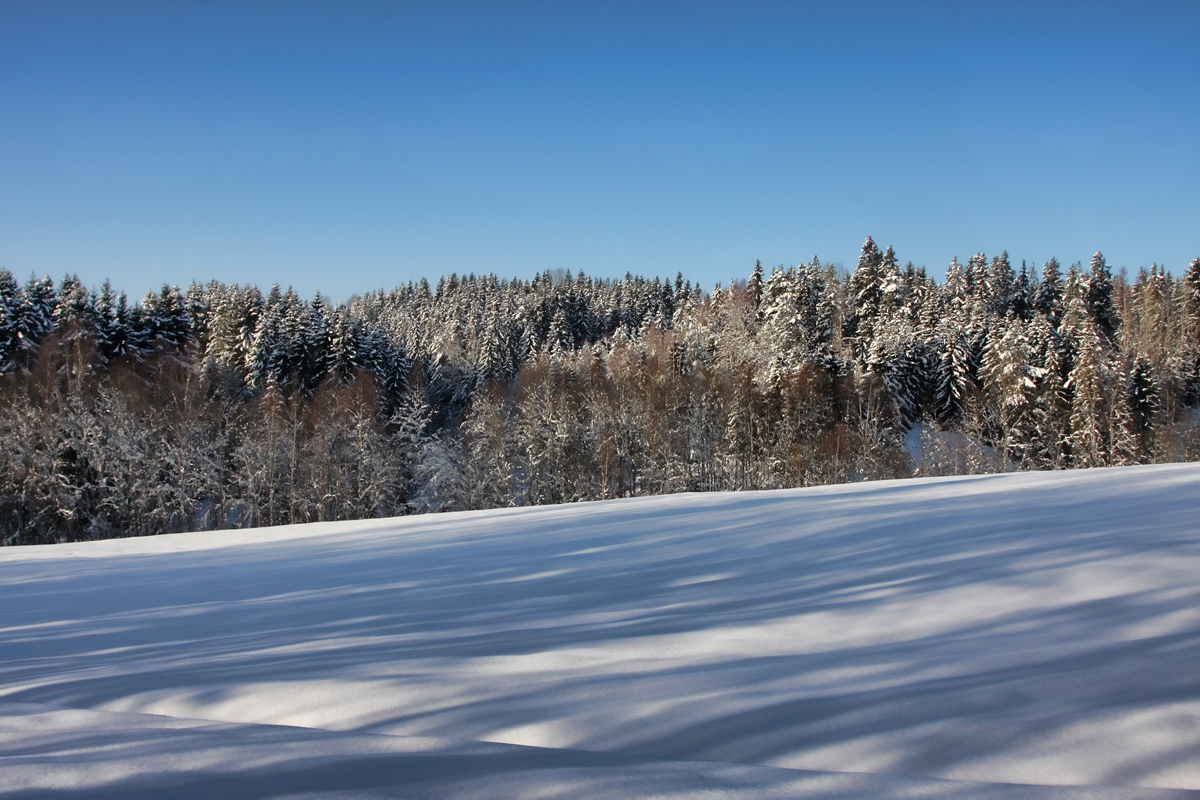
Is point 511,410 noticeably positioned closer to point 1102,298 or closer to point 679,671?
point 679,671

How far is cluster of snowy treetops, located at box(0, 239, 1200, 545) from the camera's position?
2905cm

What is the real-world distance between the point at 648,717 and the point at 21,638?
195 inches

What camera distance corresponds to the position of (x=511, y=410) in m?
45.3

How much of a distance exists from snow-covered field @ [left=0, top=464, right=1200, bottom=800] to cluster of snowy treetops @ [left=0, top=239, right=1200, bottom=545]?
91.8 feet

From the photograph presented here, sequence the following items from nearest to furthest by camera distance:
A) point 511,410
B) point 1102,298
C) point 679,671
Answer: point 679,671, point 511,410, point 1102,298

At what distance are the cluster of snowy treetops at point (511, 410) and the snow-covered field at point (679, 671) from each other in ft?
91.8

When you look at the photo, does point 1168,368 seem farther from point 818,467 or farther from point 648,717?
point 648,717

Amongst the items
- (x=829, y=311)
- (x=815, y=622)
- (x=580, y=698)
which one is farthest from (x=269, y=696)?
(x=829, y=311)

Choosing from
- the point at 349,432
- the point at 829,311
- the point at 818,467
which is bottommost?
the point at 818,467

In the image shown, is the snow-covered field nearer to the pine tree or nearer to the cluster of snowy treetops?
the cluster of snowy treetops

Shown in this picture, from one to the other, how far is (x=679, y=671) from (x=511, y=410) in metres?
42.9

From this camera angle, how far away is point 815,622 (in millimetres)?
3492

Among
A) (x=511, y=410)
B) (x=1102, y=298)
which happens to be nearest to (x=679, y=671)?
(x=511, y=410)

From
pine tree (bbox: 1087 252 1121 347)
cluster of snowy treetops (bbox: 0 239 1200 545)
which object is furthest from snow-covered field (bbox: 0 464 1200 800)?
pine tree (bbox: 1087 252 1121 347)
